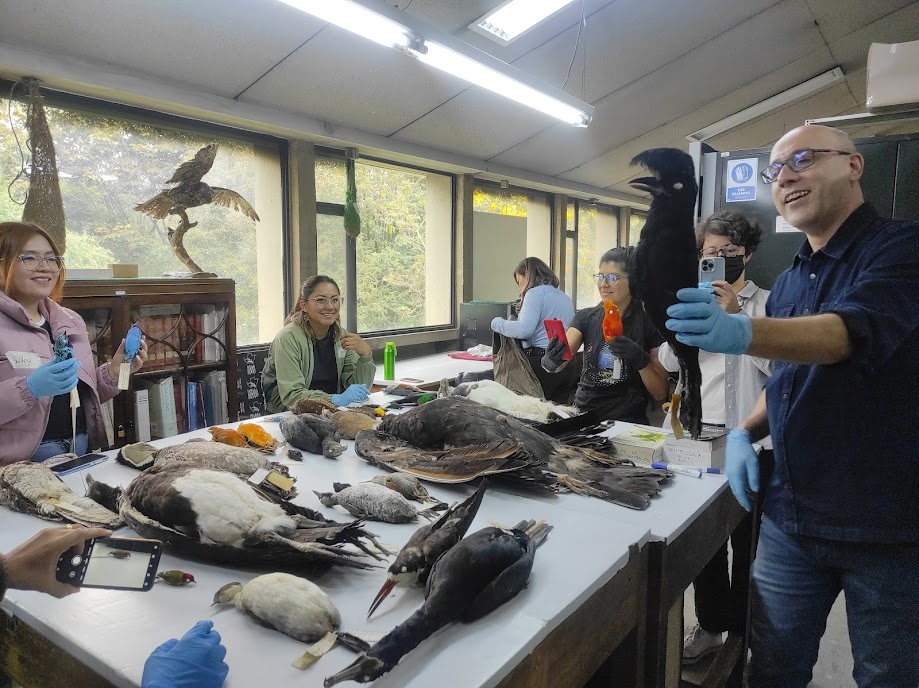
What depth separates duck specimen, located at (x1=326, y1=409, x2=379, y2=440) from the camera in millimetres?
2051

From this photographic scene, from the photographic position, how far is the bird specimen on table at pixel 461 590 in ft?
2.68

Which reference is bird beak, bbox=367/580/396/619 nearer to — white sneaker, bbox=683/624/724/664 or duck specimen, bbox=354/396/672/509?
duck specimen, bbox=354/396/672/509

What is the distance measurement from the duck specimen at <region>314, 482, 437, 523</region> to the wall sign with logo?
2.49m

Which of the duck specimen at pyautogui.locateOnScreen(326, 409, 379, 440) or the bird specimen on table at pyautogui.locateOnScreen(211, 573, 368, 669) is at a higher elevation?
the duck specimen at pyautogui.locateOnScreen(326, 409, 379, 440)

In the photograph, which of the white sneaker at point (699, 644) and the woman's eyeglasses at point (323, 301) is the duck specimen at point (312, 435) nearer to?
the woman's eyeglasses at point (323, 301)

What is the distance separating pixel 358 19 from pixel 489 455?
6.06 feet

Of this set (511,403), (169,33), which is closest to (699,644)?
(511,403)

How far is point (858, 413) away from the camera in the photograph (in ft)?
4.24

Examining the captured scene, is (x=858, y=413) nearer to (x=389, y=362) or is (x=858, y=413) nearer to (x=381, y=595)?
(x=381, y=595)

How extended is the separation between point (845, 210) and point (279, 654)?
1.48 metres

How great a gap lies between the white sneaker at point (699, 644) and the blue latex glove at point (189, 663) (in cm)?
186

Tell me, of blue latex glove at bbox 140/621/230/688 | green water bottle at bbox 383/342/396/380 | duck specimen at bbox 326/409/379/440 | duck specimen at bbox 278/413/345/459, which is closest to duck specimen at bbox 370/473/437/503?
duck specimen at bbox 278/413/345/459

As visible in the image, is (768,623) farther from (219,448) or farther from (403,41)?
(403,41)

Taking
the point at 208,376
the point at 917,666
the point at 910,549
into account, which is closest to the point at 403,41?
the point at 208,376
